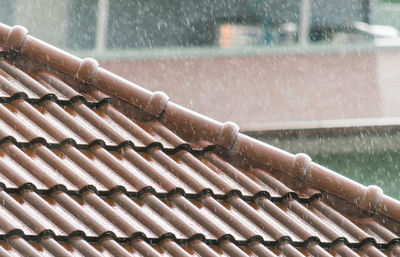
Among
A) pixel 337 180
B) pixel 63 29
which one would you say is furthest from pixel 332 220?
pixel 63 29

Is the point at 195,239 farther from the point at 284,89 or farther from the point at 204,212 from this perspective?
the point at 284,89

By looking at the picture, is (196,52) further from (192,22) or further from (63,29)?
(63,29)

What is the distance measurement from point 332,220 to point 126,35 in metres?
10.2

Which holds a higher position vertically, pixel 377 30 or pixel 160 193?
pixel 377 30

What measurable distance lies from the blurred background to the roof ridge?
778 cm

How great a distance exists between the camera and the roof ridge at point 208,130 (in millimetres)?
5707

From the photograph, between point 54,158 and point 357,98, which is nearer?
point 54,158

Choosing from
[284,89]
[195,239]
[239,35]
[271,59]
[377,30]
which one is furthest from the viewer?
[239,35]

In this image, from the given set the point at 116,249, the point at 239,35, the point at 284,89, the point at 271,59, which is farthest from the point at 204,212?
the point at 239,35

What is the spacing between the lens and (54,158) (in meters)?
5.21

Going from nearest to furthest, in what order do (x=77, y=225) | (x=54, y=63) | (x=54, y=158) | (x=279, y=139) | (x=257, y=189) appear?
(x=77, y=225) → (x=54, y=158) → (x=257, y=189) → (x=54, y=63) → (x=279, y=139)

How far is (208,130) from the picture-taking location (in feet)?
19.3

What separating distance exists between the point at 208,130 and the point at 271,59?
8946 mm

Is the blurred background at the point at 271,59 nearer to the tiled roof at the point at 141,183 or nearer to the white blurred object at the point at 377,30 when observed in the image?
the white blurred object at the point at 377,30
